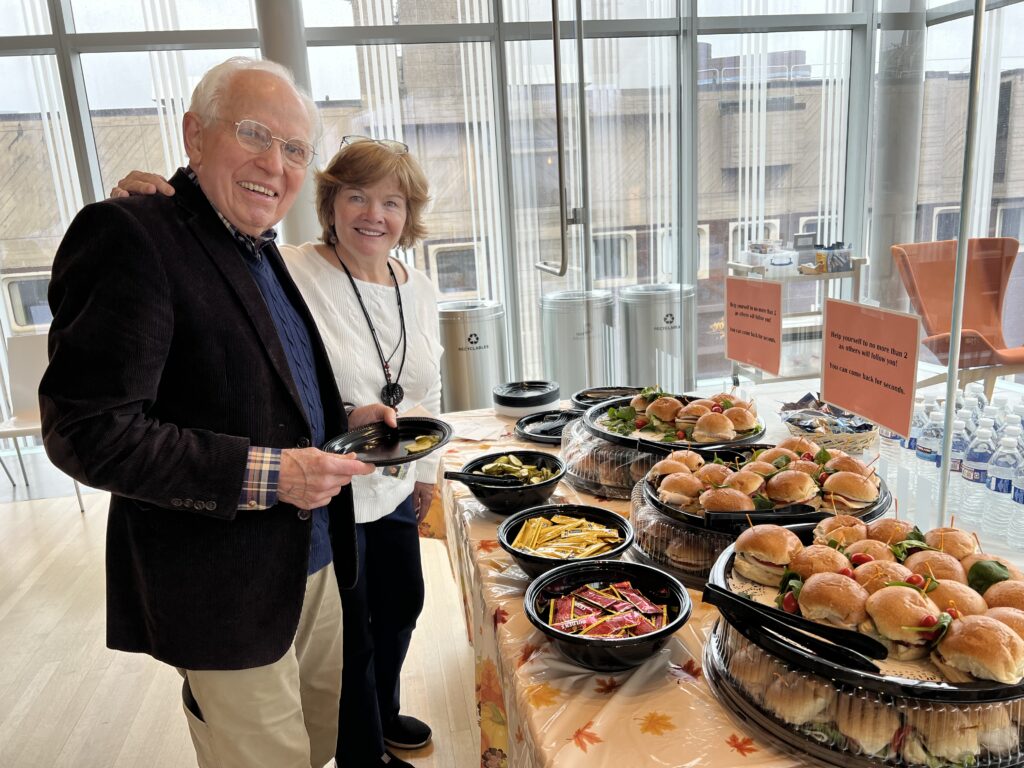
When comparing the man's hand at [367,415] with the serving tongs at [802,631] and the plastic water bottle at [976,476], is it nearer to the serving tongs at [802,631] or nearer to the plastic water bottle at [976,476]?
the serving tongs at [802,631]

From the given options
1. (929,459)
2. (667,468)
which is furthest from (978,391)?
→ (667,468)

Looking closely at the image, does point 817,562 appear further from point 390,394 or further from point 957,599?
point 390,394

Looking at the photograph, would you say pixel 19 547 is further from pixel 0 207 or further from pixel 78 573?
pixel 0 207

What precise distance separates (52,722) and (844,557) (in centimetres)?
236

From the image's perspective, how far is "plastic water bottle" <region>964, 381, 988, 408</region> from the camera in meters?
1.62

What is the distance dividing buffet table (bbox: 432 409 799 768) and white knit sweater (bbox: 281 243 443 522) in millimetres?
410

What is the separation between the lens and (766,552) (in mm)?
957

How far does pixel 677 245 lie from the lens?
169 inches

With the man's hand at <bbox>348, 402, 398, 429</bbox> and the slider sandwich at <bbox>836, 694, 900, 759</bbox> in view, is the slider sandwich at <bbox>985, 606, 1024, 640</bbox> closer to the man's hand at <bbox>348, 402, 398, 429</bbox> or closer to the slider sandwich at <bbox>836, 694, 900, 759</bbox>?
the slider sandwich at <bbox>836, 694, 900, 759</bbox>

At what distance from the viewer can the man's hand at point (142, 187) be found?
117 cm

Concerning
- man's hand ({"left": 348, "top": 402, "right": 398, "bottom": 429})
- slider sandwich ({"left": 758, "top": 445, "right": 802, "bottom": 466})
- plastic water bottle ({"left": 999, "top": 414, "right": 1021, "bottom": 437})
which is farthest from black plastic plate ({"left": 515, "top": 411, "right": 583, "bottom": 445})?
plastic water bottle ({"left": 999, "top": 414, "right": 1021, "bottom": 437})

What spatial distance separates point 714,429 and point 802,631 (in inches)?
28.0

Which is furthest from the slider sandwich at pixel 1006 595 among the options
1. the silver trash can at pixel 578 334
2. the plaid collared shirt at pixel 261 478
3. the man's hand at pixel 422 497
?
the silver trash can at pixel 578 334

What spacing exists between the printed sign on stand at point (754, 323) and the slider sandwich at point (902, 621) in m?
0.93
